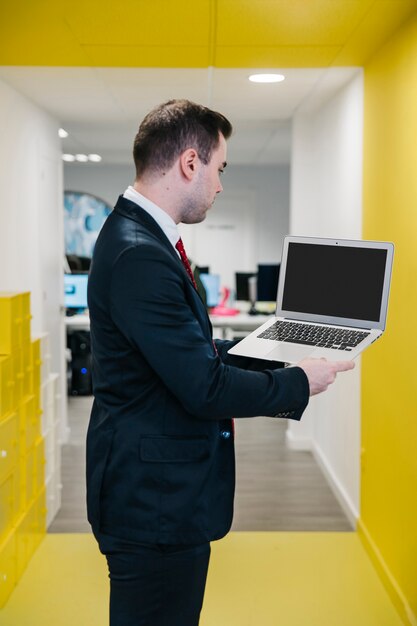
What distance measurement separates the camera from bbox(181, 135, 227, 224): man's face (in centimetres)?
154

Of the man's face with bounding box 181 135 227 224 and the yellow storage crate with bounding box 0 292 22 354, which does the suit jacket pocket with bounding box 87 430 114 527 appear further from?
the yellow storage crate with bounding box 0 292 22 354

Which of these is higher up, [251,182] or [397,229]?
[251,182]

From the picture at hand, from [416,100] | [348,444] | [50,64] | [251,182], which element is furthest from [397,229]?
[251,182]

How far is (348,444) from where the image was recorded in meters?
3.93

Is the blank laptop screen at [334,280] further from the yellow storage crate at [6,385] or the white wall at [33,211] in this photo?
the white wall at [33,211]

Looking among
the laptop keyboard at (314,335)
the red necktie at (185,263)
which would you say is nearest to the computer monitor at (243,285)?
the laptop keyboard at (314,335)

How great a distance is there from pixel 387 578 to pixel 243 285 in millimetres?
4214

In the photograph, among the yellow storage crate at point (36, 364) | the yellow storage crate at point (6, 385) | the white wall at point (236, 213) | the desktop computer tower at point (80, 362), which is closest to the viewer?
the yellow storage crate at point (6, 385)

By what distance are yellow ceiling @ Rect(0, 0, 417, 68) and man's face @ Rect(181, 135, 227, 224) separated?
4.02 ft

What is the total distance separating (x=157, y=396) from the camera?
146 cm

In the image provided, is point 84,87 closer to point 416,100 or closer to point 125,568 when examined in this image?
point 416,100

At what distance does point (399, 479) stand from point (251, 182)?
6.56 metres

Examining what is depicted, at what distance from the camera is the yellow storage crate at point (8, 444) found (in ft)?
9.29

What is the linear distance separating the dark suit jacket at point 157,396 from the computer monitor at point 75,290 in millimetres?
4957
